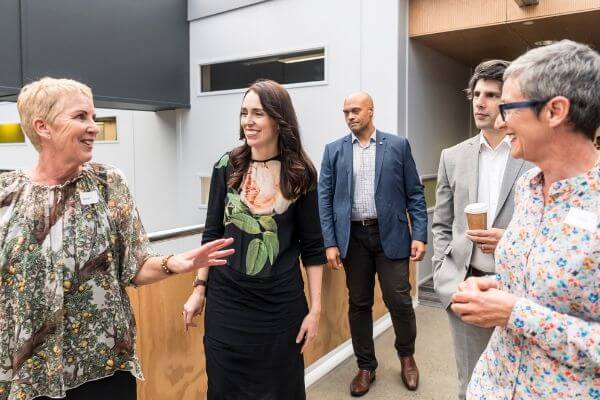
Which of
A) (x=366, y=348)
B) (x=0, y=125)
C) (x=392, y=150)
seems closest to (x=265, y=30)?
(x=392, y=150)

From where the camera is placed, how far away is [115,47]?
7078mm

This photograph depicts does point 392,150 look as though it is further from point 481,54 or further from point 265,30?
point 265,30

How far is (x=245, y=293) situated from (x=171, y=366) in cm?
78

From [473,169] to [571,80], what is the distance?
35.7 inches

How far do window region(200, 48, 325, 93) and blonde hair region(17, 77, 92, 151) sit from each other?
194 inches

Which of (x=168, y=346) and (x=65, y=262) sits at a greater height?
(x=65, y=262)

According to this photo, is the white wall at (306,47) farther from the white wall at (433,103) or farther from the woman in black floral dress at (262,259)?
the woman in black floral dress at (262,259)

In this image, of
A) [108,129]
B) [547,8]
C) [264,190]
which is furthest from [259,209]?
[108,129]

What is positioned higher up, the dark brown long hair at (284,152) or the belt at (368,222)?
the dark brown long hair at (284,152)

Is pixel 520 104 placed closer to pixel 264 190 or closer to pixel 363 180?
pixel 264 190

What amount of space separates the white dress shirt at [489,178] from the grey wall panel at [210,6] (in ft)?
18.2

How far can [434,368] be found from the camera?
327cm

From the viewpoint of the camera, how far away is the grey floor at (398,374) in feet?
9.65

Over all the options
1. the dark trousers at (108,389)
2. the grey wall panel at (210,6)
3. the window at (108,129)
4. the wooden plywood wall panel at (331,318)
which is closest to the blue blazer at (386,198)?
the wooden plywood wall panel at (331,318)
